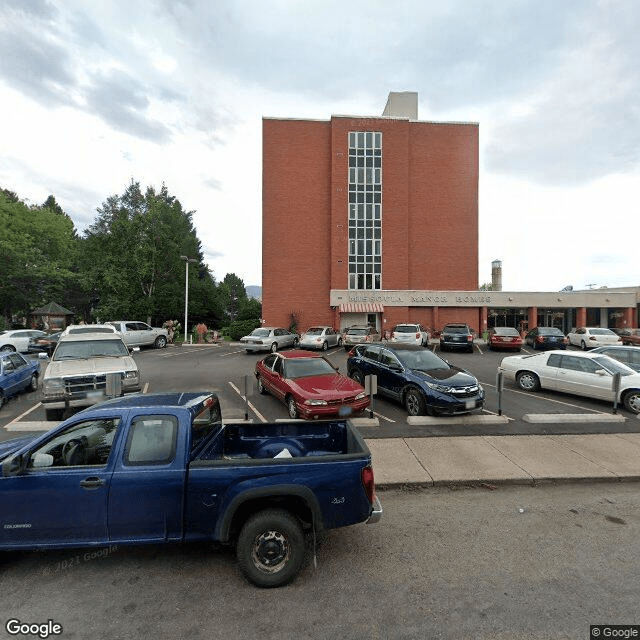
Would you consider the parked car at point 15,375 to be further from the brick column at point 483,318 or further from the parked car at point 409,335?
the brick column at point 483,318

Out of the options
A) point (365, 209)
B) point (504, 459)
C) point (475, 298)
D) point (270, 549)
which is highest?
point (365, 209)

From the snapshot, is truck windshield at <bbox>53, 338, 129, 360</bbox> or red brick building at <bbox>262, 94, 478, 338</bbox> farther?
red brick building at <bbox>262, 94, 478, 338</bbox>

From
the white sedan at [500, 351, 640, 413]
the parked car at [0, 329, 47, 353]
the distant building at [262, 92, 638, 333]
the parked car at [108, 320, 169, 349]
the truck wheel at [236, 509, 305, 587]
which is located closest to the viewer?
the truck wheel at [236, 509, 305, 587]

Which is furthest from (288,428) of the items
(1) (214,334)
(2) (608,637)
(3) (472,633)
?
(1) (214,334)

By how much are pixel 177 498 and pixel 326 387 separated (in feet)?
17.3

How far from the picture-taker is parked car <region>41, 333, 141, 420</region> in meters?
8.11

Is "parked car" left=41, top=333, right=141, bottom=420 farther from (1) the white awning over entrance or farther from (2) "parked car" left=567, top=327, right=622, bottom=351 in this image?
(2) "parked car" left=567, top=327, right=622, bottom=351

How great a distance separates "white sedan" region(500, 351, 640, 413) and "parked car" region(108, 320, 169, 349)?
2033cm

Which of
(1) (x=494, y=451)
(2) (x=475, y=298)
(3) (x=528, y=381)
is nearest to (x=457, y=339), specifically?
(3) (x=528, y=381)

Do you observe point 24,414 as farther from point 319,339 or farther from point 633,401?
point 633,401

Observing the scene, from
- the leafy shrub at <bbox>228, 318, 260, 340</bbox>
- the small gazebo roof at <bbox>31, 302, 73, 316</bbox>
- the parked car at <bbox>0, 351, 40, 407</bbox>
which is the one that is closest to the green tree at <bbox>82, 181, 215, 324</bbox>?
the small gazebo roof at <bbox>31, 302, 73, 316</bbox>

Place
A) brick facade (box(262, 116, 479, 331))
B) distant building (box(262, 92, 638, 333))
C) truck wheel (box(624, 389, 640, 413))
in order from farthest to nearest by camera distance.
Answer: brick facade (box(262, 116, 479, 331)) → distant building (box(262, 92, 638, 333)) → truck wheel (box(624, 389, 640, 413))

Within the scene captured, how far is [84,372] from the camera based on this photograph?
8.56 metres

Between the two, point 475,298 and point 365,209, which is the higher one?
point 365,209
